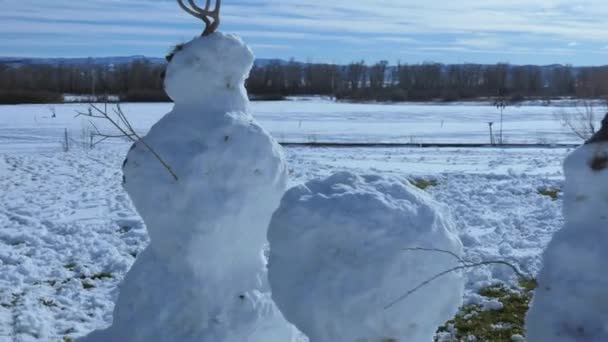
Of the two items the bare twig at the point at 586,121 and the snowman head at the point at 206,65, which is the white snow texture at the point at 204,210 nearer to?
the snowman head at the point at 206,65

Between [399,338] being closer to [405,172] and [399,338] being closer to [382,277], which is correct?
[382,277]

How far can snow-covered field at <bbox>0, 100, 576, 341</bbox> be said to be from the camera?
6.55 metres

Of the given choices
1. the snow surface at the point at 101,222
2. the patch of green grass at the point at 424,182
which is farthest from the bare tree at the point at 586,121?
the patch of green grass at the point at 424,182

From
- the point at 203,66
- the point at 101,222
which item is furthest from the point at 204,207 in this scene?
the point at 101,222

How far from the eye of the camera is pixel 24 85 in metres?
81.3

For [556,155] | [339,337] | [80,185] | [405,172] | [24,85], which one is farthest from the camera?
[24,85]

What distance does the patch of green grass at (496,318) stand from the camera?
5.79m

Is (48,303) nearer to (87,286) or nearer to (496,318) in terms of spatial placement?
(87,286)

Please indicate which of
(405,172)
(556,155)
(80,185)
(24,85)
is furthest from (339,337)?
(24,85)

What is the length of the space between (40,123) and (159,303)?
35.2 m

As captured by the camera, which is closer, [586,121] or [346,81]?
[586,121]

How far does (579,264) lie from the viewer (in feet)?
9.08

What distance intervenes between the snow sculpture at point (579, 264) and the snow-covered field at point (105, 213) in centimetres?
61

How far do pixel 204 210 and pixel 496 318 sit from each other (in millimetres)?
3271
